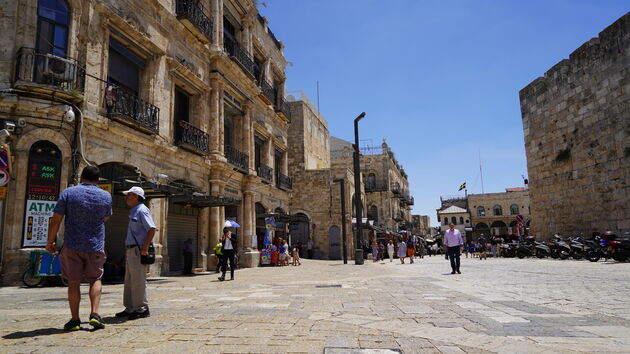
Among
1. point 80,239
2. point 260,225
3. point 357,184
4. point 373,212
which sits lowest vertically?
point 80,239

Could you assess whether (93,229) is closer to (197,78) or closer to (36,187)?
(36,187)

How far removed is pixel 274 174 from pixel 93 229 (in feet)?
63.8

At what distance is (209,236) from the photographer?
617 inches

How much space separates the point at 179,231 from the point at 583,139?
56.6ft

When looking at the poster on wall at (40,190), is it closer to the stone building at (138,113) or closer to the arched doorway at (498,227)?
the stone building at (138,113)

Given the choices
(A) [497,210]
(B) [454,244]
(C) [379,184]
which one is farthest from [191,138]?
(A) [497,210]

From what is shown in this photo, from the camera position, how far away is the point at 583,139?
1723 cm

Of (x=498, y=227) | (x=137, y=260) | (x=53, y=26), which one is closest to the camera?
(x=137, y=260)

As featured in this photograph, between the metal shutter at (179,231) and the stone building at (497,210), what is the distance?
57650 millimetres

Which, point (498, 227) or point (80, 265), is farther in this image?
point (498, 227)

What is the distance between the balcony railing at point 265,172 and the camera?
68.9 feet

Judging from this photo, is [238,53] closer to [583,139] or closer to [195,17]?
[195,17]

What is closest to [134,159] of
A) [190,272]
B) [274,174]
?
[190,272]

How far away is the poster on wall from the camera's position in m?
8.85
